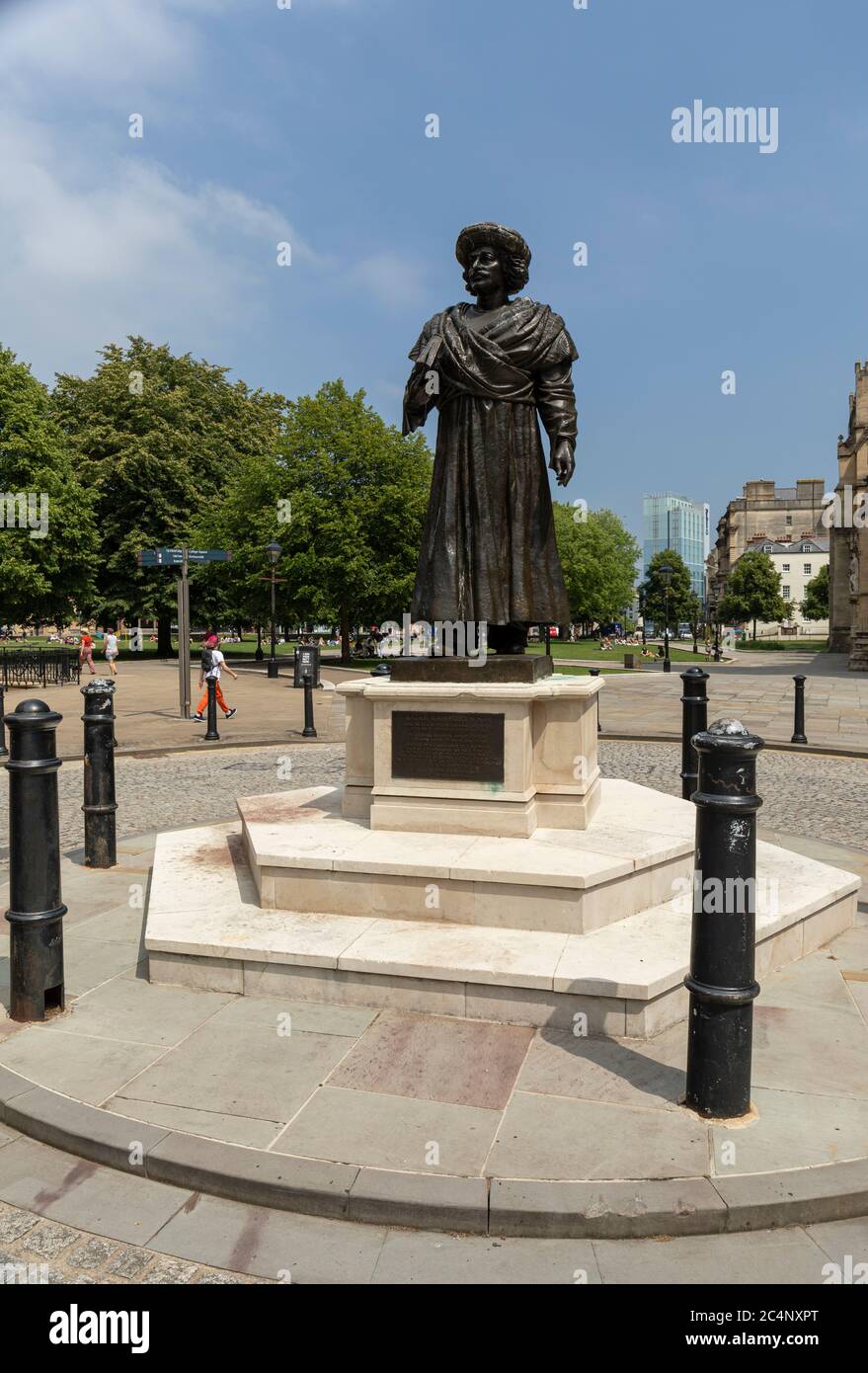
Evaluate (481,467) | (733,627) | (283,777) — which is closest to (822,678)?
(283,777)

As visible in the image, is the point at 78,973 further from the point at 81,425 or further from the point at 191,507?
the point at 81,425

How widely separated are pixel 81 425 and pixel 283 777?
135 ft

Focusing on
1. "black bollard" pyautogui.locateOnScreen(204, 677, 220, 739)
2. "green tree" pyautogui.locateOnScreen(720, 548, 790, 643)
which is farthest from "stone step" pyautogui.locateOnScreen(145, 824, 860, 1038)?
"green tree" pyautogui.locateOnScreen(720, 548, 790, 643)

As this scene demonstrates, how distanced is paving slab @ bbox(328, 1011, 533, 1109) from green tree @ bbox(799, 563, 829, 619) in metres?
95.0

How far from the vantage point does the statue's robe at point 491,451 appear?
20.2ft

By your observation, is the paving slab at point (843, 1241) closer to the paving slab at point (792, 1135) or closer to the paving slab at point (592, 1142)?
the paving slab at point (792, 1135)

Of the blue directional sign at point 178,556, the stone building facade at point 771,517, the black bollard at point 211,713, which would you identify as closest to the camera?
the black bollard at point 211,713

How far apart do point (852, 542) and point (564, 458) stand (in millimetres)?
60406

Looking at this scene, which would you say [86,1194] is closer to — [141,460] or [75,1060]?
[75,1060]

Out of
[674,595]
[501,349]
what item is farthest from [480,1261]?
[674,595]

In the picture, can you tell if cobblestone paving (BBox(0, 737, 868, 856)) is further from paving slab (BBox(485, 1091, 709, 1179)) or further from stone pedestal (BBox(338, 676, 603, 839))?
paving slab (BBox(485, 1091, 709, 1179))

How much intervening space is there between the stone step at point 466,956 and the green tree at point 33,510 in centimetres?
3193

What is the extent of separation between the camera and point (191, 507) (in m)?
46.3

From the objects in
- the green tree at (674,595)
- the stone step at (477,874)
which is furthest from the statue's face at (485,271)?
the green tree at (674,595)
